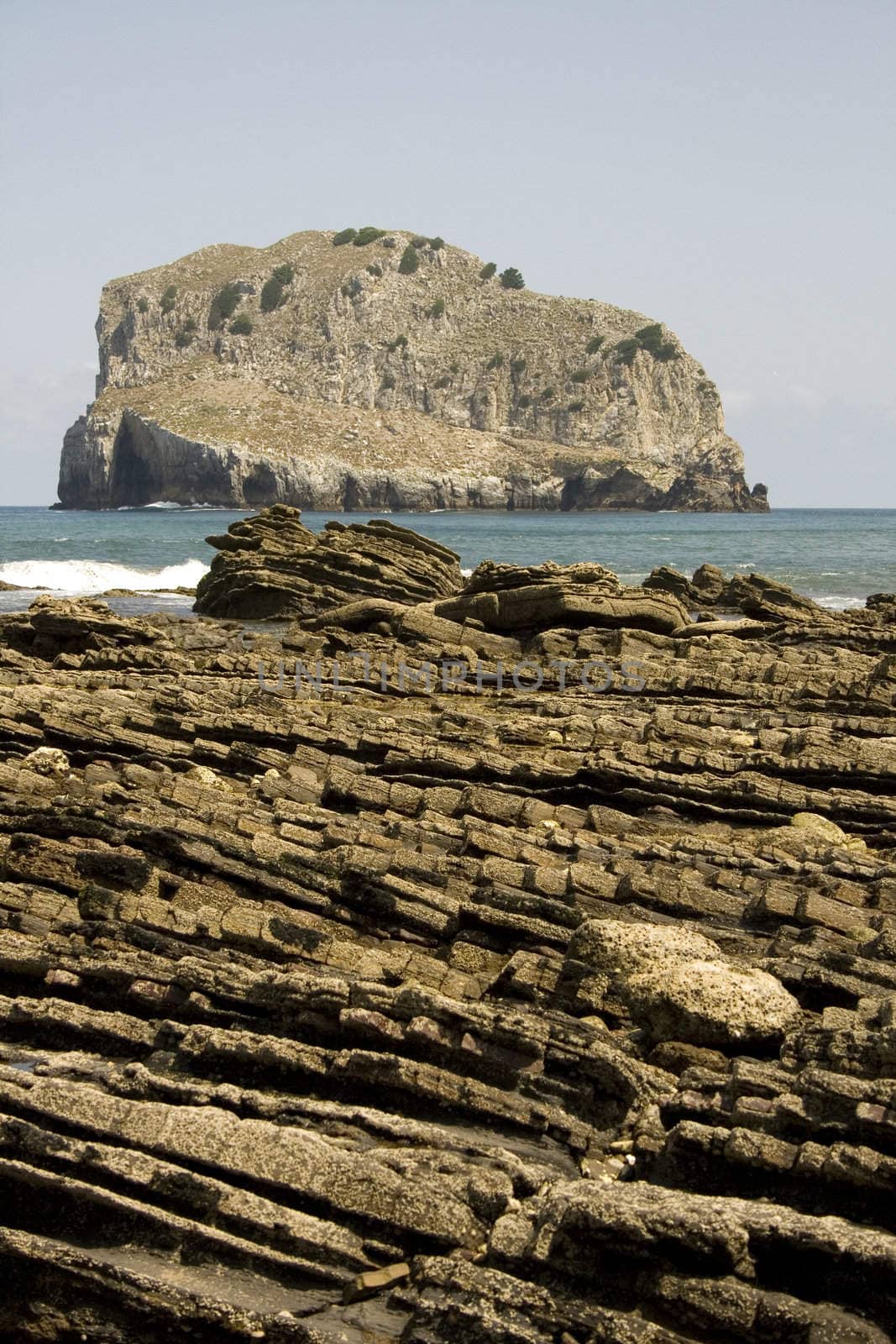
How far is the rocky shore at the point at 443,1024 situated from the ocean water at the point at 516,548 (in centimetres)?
3286

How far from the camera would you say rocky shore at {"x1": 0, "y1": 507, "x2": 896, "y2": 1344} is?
22.6ft

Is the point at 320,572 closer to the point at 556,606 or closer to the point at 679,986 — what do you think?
the point at 556,606

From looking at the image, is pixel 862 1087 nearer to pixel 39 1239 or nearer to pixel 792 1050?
pixel 792 1050

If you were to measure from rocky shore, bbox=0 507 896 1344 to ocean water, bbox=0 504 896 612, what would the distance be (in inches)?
1294

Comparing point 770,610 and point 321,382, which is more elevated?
point 321,382

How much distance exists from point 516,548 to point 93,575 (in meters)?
35.7

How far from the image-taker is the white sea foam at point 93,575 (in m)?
62.8

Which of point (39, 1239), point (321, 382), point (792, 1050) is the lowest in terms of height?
point (39, 1239)

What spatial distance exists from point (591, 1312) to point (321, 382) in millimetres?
194800

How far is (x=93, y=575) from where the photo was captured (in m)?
64.4

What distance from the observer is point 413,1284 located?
22.9 ft

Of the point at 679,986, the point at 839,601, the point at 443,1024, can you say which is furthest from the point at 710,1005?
the point at 839,601

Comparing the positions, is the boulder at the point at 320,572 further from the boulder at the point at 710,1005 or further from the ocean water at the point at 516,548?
the boulder at the point at 710,1005

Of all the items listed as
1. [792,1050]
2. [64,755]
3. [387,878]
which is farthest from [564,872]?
[64,755]
